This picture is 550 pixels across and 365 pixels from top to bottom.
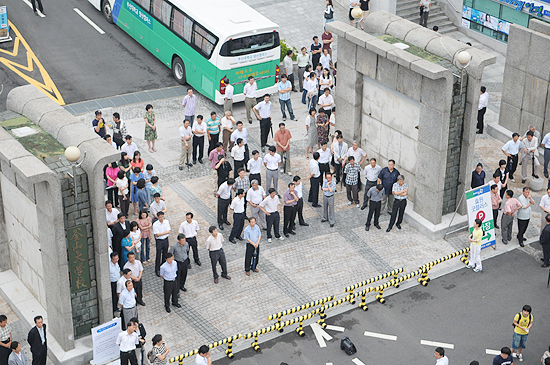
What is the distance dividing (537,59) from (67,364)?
655 inches

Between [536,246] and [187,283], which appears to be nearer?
[187,283]

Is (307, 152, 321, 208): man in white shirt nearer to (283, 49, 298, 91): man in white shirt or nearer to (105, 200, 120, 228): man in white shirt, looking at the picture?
(105, 200, 120, 228): man in white shirt

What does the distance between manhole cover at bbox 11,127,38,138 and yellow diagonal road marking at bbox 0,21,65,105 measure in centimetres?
1077

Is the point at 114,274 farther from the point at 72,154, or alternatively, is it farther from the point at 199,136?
the point at 199,136

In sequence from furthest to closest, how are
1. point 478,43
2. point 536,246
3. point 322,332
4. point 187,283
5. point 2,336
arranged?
point 478,43 < point 536,246 < point 187,283 < point 322,332 < point 2,336

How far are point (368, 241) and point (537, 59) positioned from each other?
855cm

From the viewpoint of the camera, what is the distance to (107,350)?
16391 millimetres

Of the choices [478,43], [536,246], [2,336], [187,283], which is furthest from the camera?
[478,43]

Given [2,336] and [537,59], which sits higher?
[537,59]

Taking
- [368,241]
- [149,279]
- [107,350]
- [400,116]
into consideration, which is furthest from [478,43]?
[107,350]

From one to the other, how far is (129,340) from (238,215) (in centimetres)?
553

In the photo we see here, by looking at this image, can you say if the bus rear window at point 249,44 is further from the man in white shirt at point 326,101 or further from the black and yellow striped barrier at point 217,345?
the black and yellow striped barrier at point 217,345

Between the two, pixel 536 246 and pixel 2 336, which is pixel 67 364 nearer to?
pixel 2 336

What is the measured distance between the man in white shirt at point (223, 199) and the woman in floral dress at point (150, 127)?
4.14 metres
